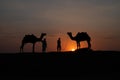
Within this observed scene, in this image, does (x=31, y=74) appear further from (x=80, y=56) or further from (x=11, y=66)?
(x=80, y=56)

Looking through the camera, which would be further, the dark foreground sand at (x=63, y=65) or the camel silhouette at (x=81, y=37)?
the camel silhouette at (x=81, y=37)

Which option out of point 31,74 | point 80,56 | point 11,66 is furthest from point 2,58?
point 80,56

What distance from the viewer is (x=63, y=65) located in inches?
1302

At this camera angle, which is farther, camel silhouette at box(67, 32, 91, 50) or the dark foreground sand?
camel silhouette at box(67, 32, 91, 50)

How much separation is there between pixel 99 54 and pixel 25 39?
10.9m

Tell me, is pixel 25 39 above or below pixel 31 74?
above

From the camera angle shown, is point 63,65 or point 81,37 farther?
point 81,37

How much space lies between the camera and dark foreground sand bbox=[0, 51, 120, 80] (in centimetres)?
3227

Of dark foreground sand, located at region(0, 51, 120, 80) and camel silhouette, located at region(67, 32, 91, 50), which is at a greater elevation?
camel silhouette, located at region(67, 32, 91, 50)

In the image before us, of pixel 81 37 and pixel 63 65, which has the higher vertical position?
pixel 81 37

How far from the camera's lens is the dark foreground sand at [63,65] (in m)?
32.3

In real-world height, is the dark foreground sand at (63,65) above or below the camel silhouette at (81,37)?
below

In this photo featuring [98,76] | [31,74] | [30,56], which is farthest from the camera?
[30,56]

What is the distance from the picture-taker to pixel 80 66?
3306 cm
